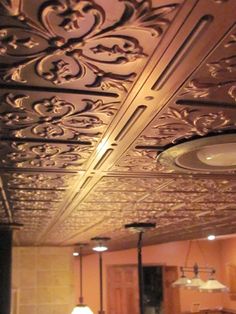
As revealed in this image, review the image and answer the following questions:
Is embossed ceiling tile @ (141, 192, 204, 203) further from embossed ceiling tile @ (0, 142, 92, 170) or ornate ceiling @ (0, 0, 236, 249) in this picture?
embossed ceiling tile @ (0, 142, 92, 170)

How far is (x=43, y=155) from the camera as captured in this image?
4.41 feet

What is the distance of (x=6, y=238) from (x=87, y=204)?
132 cm

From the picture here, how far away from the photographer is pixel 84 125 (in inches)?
41.9

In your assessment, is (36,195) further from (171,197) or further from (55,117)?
(55,117)

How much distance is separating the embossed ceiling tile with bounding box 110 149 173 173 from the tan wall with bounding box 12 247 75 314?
4.75 meters

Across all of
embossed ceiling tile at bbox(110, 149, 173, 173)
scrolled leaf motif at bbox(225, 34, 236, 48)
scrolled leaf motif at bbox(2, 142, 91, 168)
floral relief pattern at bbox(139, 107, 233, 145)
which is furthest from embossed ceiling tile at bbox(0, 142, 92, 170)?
scrolled leaf motif at bbox(225, 34, 236, 48)

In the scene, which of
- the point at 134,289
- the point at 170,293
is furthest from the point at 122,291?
the point at 170,293

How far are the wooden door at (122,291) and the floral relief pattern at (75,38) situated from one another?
847 cm

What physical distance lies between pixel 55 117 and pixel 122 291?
8.43 m

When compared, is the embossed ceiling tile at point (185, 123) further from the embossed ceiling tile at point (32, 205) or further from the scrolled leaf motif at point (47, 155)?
the embossed ceiling tile at point (32, 205)

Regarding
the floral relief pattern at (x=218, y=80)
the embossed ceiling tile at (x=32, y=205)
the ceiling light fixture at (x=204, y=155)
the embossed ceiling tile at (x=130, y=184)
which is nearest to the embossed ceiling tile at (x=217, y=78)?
the floral relief pattern at (x=218, y=80)

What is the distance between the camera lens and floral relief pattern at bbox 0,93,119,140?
0.91 metres

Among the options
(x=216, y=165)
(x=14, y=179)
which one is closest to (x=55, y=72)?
(x=216, y=165)

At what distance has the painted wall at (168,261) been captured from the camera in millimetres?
8922
